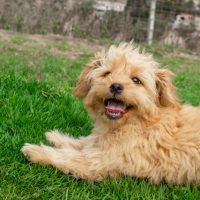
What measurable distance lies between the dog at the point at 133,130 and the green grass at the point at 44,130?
10cm

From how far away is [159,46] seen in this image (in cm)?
1560

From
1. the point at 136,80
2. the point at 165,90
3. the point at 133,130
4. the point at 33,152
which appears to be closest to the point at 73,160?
the point at 33,152

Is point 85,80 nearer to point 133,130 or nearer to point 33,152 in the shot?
point 133,130

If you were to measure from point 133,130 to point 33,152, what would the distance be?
0.89 m

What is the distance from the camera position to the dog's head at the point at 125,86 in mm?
4215

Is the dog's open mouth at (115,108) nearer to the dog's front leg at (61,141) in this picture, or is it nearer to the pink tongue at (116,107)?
the pink tongue at (116,107)

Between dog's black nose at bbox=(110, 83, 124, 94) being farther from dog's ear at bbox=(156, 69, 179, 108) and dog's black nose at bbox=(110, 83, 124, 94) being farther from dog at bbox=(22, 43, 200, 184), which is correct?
dog's ear at bbox=(156, 69, 179, 108)

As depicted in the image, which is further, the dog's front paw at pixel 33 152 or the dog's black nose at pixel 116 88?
the dog's front paw at pixel 33 152

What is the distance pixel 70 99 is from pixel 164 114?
2.14m

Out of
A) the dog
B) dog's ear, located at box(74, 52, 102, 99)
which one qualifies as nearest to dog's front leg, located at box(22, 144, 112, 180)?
the dog

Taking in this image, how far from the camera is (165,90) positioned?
4.50 meters

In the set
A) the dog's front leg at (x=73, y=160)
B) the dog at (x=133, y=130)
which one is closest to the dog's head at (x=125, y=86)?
the dog at (x=133, y=130)

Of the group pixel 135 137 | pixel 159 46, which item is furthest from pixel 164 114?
pixel 159 46

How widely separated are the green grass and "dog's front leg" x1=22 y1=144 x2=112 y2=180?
62mm
